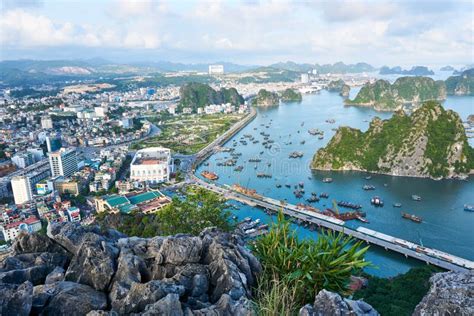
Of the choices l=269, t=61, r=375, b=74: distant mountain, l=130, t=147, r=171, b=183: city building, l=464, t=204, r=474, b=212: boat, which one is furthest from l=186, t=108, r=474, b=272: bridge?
l=269, t=61, r=375, b=74: distant mountain

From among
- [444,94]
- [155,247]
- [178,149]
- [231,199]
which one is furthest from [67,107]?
[444,94]

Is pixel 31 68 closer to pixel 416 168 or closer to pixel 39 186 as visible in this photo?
pixel 39 186

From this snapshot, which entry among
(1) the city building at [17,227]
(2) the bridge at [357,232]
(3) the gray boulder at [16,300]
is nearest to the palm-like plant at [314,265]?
(3) the gray boulder at [16,300]

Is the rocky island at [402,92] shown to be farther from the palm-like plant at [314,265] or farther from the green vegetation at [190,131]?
the palm-like plant at [314,265]

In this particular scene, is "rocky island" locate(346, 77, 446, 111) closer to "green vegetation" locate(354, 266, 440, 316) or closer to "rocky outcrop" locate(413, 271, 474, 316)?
"green vegetation" locate(354, 266, 440, 316)

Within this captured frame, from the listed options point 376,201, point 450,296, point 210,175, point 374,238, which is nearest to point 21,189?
point 210,175

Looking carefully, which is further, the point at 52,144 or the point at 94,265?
the point at 52,144

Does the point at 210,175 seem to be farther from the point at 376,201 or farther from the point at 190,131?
the point at 190,131
